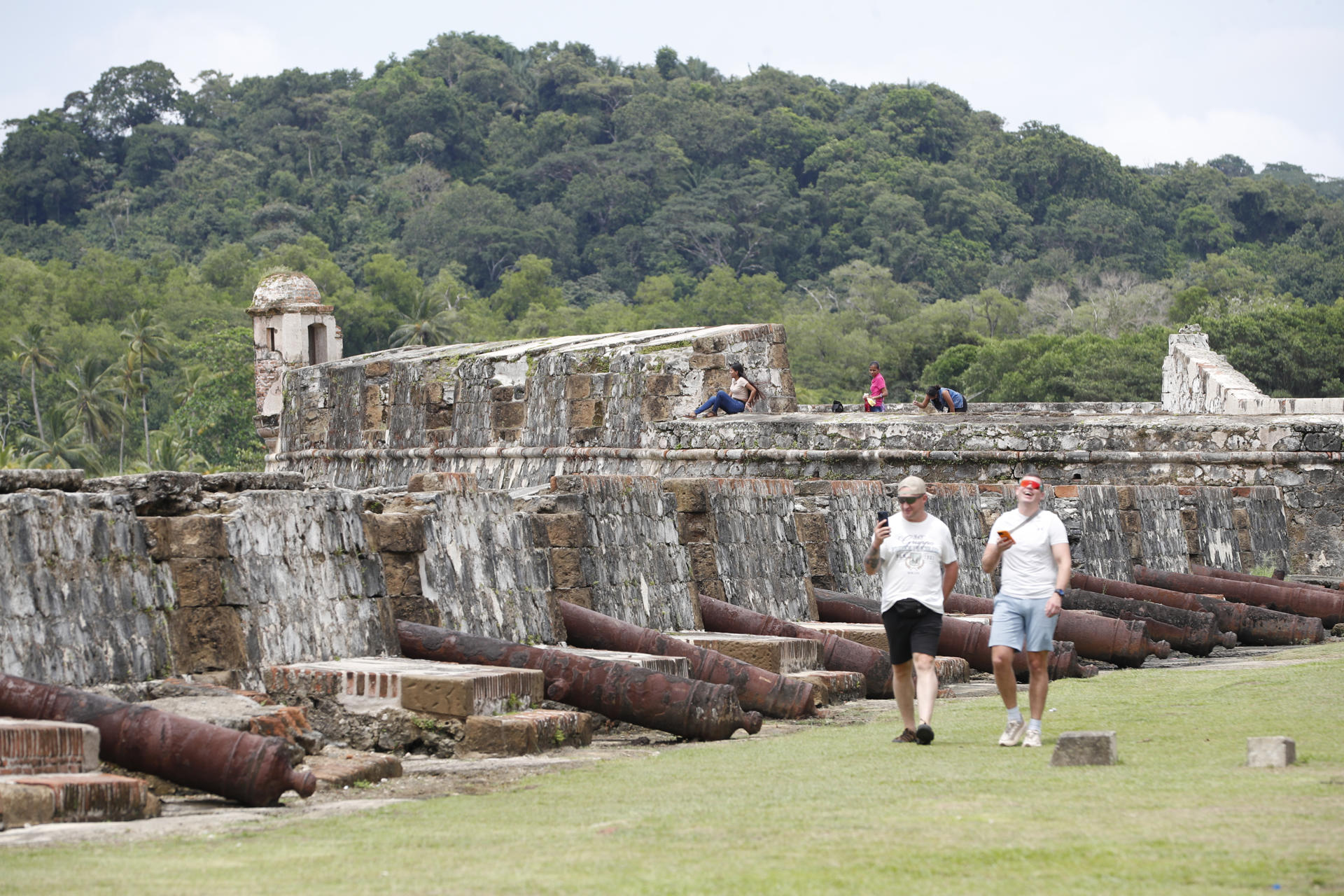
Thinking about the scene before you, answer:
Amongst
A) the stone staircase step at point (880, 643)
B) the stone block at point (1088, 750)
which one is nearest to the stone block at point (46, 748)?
the stone block at point (1088, 750)

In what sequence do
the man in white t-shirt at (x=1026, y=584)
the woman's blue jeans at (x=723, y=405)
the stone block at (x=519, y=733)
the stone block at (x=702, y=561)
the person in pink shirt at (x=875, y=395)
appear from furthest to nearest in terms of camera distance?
the person in pink shirt at (x=875, y=395), the woman's blue jeans at (x=723, y=405), the stone block at (x=702, y=561), the man in white t-shirt at (x=1026, y=584), the stone block at (x=519, y=733)

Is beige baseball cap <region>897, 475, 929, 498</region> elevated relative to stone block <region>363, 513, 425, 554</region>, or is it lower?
elevated

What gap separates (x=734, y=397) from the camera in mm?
15859

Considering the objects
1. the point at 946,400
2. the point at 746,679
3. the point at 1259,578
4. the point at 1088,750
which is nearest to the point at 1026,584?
the point at 1088,750

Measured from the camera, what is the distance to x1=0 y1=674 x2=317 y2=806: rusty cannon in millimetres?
4996

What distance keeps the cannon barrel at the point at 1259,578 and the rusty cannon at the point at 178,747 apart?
32.1 feet

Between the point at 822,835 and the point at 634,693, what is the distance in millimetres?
2652

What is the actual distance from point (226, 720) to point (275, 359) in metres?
16.1

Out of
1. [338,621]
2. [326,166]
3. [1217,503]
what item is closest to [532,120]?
[326,166]

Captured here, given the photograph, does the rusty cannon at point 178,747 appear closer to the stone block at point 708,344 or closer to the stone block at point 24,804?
the stone block at point 24,804

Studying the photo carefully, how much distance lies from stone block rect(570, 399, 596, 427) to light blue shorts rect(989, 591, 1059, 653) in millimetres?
9558

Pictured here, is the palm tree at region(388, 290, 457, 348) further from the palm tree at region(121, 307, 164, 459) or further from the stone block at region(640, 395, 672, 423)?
the stone block at region(640, 395, 672, 423)

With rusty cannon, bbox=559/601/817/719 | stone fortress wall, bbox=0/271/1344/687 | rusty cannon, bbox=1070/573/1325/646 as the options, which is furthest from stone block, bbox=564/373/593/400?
rusty cannon, bbox=559/601/817/719

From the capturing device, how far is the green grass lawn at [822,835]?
355 cm
